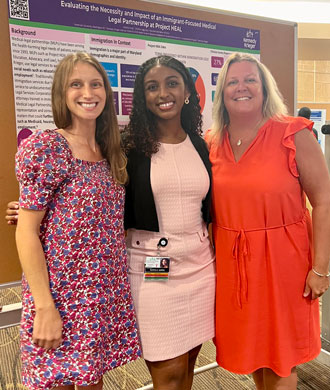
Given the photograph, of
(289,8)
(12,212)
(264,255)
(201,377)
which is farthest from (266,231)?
(289,8)

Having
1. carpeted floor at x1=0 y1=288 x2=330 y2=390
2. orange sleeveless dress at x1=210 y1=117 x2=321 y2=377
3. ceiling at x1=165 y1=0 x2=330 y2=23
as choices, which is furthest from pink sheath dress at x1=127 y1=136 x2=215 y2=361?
ceiling at x1=165 y1=0 x2=330 y2=23

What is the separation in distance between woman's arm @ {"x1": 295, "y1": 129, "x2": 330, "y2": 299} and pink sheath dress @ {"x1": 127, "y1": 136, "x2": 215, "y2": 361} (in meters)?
0.41

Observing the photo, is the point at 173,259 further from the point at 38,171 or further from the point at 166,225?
the point at 38,171

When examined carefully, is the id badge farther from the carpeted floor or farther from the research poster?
the carpeted floor

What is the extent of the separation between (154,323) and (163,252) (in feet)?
0.92

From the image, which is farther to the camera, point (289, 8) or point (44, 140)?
point (289, 8)

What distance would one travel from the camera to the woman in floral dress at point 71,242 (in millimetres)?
1206

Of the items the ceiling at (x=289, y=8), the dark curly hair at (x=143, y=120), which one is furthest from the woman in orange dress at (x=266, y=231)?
the ceiling at (x=289, y=8)

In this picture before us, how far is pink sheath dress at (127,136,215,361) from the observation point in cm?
152

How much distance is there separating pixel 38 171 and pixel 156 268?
0.61 m

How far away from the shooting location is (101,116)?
1450 millimetres

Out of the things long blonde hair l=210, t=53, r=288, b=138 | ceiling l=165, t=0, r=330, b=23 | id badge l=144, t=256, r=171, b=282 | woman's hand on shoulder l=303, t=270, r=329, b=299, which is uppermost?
ceiling l=165, t=0, r=330, b=23

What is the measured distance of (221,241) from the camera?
166 centimetres

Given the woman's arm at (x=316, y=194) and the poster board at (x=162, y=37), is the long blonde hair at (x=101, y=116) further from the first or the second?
the woman's arm at (x=316, y=194)
